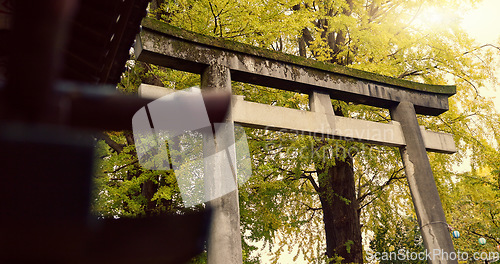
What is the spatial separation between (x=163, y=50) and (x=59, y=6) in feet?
13.0

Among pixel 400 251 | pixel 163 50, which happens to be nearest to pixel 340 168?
pixel 400 251

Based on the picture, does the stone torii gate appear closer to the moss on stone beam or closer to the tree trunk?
the moss on stone beam

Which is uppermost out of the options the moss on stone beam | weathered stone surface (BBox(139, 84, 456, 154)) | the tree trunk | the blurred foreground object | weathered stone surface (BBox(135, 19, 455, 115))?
the moss on stone beam

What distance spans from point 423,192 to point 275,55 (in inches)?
128

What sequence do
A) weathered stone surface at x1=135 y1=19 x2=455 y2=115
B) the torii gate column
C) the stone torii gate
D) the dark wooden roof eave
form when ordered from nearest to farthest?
the dark wooden roof eave
the stone torii gate
weathered stone surface at x1=135 y1=19 x2=455 y2=115
the torii gate column

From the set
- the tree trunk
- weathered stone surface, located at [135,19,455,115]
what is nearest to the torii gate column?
weathered stone surface, located at [135,19,455,115]

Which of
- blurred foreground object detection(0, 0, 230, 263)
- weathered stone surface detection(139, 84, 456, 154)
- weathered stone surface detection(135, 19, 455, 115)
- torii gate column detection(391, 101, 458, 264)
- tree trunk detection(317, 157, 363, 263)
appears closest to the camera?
blurred foreground object detection(0, 0, 230, 263)

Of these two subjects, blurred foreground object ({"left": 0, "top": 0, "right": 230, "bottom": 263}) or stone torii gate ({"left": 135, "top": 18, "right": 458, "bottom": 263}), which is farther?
stone torii gate ({"left": 135, "top": 18, "right": 458, "bottom": 263})

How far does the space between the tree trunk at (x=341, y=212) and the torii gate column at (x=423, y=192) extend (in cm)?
292

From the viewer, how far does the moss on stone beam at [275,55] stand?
424 cm

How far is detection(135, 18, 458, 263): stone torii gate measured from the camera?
161 inches

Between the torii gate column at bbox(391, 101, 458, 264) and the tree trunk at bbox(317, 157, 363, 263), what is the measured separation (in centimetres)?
292

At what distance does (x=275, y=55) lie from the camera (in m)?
5.01

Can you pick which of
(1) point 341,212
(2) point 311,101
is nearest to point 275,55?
(2) point 311,101
